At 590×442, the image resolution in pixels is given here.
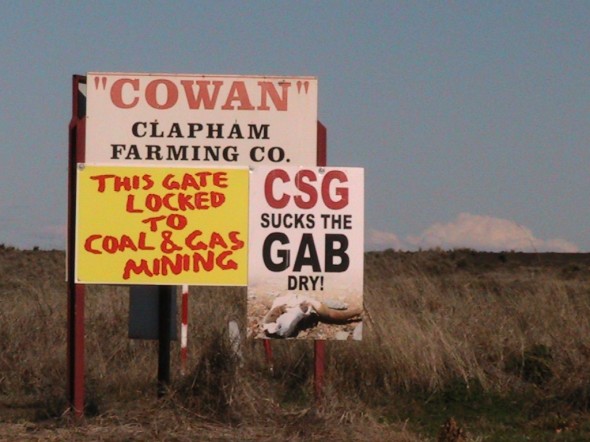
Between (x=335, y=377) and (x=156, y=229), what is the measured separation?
303 centimetres

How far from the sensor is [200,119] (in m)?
9.97

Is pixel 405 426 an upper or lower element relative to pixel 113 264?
lower

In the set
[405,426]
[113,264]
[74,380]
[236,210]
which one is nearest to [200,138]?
[236,210]

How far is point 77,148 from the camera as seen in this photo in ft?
32.3

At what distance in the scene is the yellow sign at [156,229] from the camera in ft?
31.8

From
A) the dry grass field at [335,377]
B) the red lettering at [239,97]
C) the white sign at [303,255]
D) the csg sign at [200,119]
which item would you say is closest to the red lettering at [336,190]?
the white sign at [303,255]

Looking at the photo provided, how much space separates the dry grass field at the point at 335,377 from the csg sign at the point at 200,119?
1722mm

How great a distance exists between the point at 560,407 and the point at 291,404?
2551 millimetres

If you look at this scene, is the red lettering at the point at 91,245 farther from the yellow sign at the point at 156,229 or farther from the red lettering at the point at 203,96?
the red lettering at the point at 203,96

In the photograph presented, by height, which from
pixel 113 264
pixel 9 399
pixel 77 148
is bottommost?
pixel 9 399

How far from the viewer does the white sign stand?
972 cm

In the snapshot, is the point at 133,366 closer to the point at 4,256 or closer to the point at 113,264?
the point at 113,264

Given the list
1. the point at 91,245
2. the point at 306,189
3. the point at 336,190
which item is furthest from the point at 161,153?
the point at 336,190

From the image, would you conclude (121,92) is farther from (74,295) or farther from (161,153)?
(74,295)
